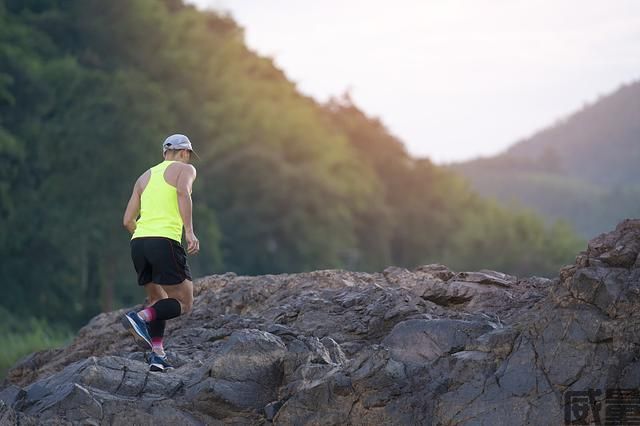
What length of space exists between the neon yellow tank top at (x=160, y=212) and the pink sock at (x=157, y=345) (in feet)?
2.32

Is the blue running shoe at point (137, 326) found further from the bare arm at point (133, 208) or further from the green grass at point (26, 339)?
the green grass at point (26, 339)

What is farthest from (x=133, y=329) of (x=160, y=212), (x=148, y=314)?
(x=160, y=212)

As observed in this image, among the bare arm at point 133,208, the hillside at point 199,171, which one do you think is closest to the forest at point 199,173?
the hillside at point 199,171

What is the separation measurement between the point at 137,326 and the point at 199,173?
34.8 meters

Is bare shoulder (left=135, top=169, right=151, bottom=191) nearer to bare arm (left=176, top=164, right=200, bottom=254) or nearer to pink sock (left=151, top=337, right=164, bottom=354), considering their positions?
bare arm (left=176, top=164, right=200, bottom=254)

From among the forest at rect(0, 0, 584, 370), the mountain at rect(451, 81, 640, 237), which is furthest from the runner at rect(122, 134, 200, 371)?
→ the mountain at rect(451, 81, 640, 237)

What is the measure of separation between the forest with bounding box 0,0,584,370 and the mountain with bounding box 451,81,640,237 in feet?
121

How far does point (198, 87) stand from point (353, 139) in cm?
1416

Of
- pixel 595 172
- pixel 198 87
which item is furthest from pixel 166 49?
pixel 595 172

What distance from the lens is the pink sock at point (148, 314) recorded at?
8484mm

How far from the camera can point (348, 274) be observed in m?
10.3

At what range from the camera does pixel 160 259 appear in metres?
8.39

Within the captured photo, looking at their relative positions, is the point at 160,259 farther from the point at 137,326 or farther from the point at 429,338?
the point at 429,338

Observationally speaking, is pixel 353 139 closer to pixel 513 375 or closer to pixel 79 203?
pixel 79 203
